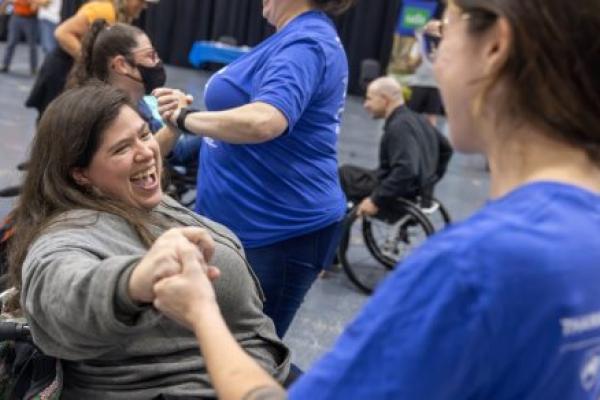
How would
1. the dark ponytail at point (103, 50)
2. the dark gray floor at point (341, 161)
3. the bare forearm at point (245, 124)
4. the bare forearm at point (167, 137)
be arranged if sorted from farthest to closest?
1. the dark gray floor at point (341, 161)
2. the dark ponytail at point (103, 50)
3. the bare forearm at point (167, 137)
4. the bare forearm at point (245, 124)

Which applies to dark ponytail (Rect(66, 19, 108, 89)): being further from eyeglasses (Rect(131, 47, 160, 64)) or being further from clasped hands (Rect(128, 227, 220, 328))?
clasped hands (Rect(128, 227, 220, 328))

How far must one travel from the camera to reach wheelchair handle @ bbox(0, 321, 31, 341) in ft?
4.52

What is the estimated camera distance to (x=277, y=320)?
2.03 m

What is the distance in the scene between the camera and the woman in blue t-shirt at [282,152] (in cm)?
178

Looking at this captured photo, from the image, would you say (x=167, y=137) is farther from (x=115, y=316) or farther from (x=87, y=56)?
(x=115, y=316)

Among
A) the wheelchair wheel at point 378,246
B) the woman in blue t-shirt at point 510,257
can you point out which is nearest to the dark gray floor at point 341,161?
the wheelchair wheel at point 378,246

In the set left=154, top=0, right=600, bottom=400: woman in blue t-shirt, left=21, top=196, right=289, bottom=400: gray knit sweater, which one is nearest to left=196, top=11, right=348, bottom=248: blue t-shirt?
left=21, top=196, right=289, bottom=400: gray knit sweater

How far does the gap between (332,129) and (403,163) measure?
1655mm

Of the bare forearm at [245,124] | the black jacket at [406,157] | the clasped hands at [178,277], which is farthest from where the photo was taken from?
the black jacket at [406,157]

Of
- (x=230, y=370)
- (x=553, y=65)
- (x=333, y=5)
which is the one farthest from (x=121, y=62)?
(x=553, y=65)

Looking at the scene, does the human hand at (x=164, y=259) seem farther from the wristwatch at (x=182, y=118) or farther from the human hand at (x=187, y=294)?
the wristwatch at (x=182, y=118)

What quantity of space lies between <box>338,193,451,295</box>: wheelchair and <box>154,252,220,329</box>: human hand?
2627mm

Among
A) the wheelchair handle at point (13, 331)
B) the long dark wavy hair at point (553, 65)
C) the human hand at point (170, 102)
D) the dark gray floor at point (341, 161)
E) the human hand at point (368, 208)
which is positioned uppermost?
the long dark wavy hair at point (553, 65)

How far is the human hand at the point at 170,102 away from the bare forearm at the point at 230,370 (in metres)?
1.13
